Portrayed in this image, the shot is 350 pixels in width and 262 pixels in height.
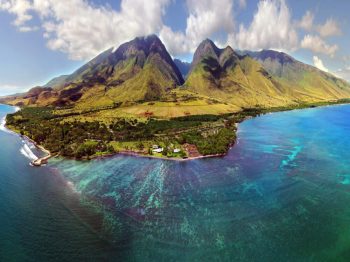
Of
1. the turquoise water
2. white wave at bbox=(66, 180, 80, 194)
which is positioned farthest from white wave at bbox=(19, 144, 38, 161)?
white wave at bbox=(66, 180, 80, 194)

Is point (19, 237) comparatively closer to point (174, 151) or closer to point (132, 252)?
point (132, 252)

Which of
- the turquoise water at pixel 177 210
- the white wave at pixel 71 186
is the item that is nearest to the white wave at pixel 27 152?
the turquoise water at pixel 177 210

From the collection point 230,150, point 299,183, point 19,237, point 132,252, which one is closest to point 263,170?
point 299,183

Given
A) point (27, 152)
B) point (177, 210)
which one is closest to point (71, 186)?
point (177, 210)

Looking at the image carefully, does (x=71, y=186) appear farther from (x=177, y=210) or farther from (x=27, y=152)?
(x=27, y=152)

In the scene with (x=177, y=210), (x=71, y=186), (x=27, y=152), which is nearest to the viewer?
(x=177, y=210)

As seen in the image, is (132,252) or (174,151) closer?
(132,252)
